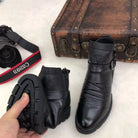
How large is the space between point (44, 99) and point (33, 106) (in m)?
0.05

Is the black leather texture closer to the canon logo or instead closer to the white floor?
the white floor

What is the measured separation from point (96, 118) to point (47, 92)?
231 mm

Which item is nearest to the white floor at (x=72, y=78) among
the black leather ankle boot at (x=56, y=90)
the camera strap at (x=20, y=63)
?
the camera strap at (x=20, y=63)

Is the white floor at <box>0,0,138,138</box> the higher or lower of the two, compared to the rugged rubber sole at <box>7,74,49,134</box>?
lower

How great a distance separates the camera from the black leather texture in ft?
1.91

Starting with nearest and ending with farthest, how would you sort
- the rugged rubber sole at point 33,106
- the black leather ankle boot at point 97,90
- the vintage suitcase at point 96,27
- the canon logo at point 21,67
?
the rugged rubber sole at point 33,106, the black leather ankle boot at point 97,90, the vintage suitcase at point 96,27, the canon logo at point 21,67

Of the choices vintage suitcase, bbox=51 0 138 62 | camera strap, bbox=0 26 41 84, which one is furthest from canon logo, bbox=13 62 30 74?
vintage suitcase, bbox=51 0 138 62

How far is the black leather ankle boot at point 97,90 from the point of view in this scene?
676 mm

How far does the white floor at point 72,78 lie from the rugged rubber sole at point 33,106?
0.17 metres

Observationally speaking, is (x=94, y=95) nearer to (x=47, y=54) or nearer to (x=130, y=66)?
(x=130, y=66)

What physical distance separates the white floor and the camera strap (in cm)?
4

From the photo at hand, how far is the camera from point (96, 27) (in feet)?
2.87

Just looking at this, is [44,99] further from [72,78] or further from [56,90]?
[72,78]

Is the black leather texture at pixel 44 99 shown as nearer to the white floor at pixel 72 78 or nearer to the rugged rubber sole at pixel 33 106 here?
the rugged rubber sole at pixel 33 106
